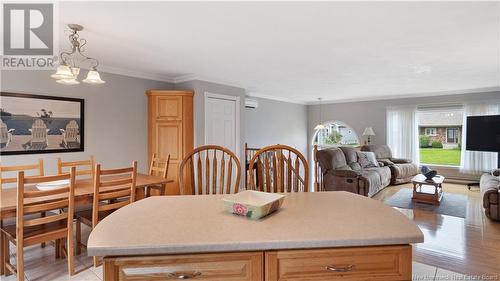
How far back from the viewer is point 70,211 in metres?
2.23

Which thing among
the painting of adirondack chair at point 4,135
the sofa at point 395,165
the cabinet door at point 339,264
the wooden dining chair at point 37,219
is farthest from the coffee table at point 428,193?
the painting of adirondack chair at point 4,135

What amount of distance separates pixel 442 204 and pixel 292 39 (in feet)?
13.2

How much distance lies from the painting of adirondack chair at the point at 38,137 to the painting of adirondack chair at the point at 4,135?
0.56ft

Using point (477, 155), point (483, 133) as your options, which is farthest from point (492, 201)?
point (477, 155)

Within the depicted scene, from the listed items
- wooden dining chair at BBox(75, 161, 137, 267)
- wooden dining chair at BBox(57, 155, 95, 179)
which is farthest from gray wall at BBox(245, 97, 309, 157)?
wooden dining chair at BBox(75, 161, 137, 267)

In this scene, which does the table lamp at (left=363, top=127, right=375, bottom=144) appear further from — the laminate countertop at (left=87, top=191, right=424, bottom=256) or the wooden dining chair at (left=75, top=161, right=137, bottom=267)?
the laminate countertop at (left=87, top=191, right=424, bottom=256)

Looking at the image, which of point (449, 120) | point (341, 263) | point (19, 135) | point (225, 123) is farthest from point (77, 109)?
point (449, 120)

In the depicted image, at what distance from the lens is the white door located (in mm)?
4824

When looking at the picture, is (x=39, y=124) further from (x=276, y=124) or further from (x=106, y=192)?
(x=276, y=124)

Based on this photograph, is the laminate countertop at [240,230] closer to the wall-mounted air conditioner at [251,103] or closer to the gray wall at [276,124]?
the wall-mounted air conditioner at [251,103]

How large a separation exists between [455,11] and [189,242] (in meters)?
2.67

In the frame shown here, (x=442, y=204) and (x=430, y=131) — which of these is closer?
(x=442, y=204)

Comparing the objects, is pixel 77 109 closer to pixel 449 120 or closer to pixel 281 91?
pixel 281 91

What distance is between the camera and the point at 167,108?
14.6ft
